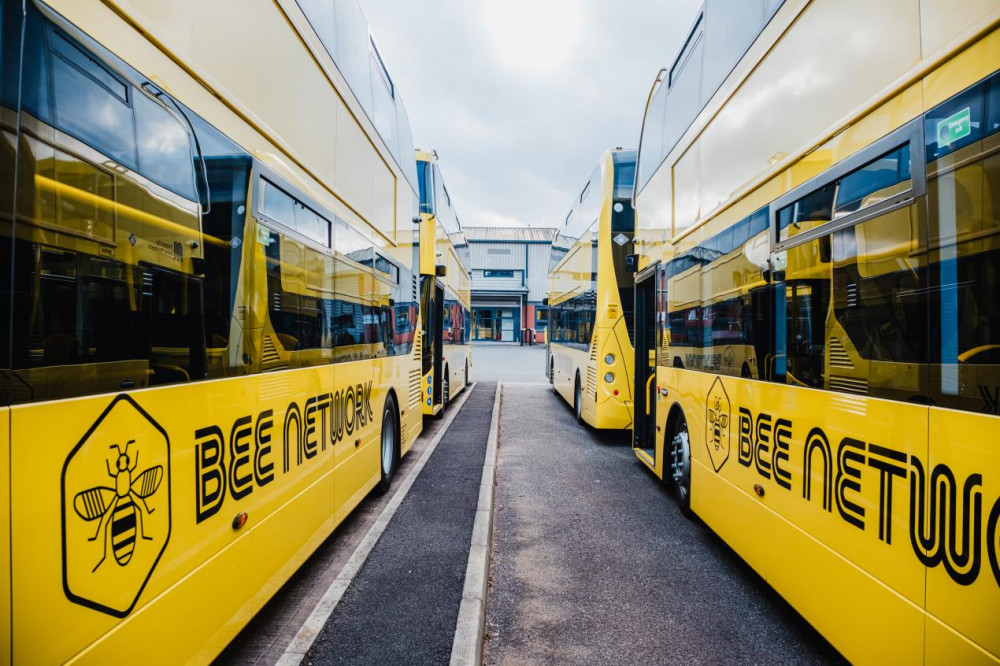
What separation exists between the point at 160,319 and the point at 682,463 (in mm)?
4537

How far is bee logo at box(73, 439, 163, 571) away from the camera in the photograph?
174cm

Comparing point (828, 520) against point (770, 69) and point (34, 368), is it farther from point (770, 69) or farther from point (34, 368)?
point (34, 368)

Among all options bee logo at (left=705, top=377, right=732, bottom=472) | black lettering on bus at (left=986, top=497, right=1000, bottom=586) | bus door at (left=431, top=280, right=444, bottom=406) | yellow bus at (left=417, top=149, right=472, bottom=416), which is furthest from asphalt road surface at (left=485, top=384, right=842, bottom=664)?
bus door at (left=431, top=280, right=444, bottom=406)

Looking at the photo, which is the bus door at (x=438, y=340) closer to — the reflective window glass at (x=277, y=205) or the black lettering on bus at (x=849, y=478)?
the reflective window glass at (x=277, y=205)

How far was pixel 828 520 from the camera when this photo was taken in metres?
2.60

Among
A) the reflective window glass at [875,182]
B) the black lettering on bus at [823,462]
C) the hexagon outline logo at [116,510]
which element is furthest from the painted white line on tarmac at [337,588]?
the reflective window glass at [875,182]

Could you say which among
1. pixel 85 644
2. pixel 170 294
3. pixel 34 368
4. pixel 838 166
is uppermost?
pixel 838 166

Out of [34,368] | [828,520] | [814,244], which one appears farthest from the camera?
[814,244]

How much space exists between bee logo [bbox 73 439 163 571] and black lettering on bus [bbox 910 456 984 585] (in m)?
2.91

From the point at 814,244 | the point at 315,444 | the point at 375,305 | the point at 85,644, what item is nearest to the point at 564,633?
the point at 315,444

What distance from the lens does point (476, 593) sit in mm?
3346

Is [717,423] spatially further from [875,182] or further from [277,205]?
[277,205]

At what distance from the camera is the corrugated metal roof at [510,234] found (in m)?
46.8

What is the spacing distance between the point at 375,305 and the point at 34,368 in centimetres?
394
